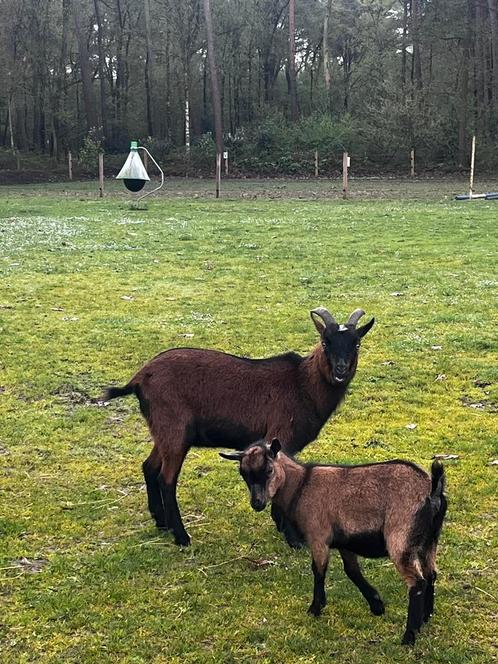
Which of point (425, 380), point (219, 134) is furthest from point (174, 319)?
point (219, 134)

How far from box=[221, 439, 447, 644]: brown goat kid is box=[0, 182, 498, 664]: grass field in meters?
0.21

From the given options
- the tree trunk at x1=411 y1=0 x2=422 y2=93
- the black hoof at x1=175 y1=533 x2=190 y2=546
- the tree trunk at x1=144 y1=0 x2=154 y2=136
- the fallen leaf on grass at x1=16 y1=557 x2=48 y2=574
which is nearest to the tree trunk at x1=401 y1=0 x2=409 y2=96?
the tree trunk at x1=411 y1=0 x2=422 y2=93

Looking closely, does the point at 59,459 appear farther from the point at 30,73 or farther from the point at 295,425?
the point at 30,73

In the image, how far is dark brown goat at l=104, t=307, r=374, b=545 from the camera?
4.98 meters

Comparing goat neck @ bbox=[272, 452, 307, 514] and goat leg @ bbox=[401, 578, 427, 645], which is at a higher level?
goat neck @ bbox=[272, 452, 307, 514]

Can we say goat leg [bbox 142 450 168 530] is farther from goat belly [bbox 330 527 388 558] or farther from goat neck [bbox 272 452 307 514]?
goat belly [bbox 330 527 388 558]

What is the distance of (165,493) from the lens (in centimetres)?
498

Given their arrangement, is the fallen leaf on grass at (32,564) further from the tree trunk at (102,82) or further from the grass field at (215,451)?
the tree trunk at (102,82)

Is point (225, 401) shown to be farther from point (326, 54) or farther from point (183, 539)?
point (326, 54)

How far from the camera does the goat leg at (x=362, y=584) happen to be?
403 centimetres

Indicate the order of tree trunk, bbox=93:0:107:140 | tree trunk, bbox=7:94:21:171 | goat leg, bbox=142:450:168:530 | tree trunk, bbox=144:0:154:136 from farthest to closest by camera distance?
tree trunk, bbox=93:0:107:140, tree trunk, bbox=144:0:154:136, tree trunk, bbox=7:94:21:171, goat leg, bbox=142:450:168:530

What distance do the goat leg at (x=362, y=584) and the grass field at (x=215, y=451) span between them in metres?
0.06

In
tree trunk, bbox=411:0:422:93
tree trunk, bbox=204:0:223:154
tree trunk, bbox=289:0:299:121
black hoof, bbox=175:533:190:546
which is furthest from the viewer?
tree trunk, bbox=289:0:299:121

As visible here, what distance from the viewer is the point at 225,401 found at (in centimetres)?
504
